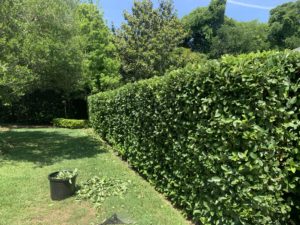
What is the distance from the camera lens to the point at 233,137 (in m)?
3.24

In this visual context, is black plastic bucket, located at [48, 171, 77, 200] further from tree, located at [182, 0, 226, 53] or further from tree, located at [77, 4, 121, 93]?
tree, located at [182, 0, 226, 53]

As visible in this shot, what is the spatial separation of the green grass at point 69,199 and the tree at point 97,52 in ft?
40.0

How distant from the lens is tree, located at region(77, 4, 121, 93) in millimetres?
22422

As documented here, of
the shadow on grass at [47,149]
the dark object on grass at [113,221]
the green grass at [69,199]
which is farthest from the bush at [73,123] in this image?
the dark object on grass at [113,221]

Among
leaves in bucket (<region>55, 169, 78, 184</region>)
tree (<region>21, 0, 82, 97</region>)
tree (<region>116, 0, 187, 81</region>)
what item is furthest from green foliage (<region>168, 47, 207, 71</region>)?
leaves in bucket (<region>55, 169, 78, 184</region>)

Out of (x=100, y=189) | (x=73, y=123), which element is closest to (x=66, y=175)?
(x=100, y=189)

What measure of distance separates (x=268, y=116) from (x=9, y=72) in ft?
28.2

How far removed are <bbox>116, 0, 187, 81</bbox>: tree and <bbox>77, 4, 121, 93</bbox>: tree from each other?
1485 millimetres

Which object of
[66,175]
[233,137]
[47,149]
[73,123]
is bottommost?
[47,149]

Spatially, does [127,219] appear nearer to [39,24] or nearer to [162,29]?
[39,24]

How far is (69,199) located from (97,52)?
18.2 m

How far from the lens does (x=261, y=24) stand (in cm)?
4288

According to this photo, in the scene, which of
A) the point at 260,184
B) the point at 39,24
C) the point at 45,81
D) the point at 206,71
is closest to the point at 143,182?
the point at 206,71

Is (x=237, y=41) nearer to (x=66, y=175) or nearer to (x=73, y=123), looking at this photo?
(x=73, y=123)
